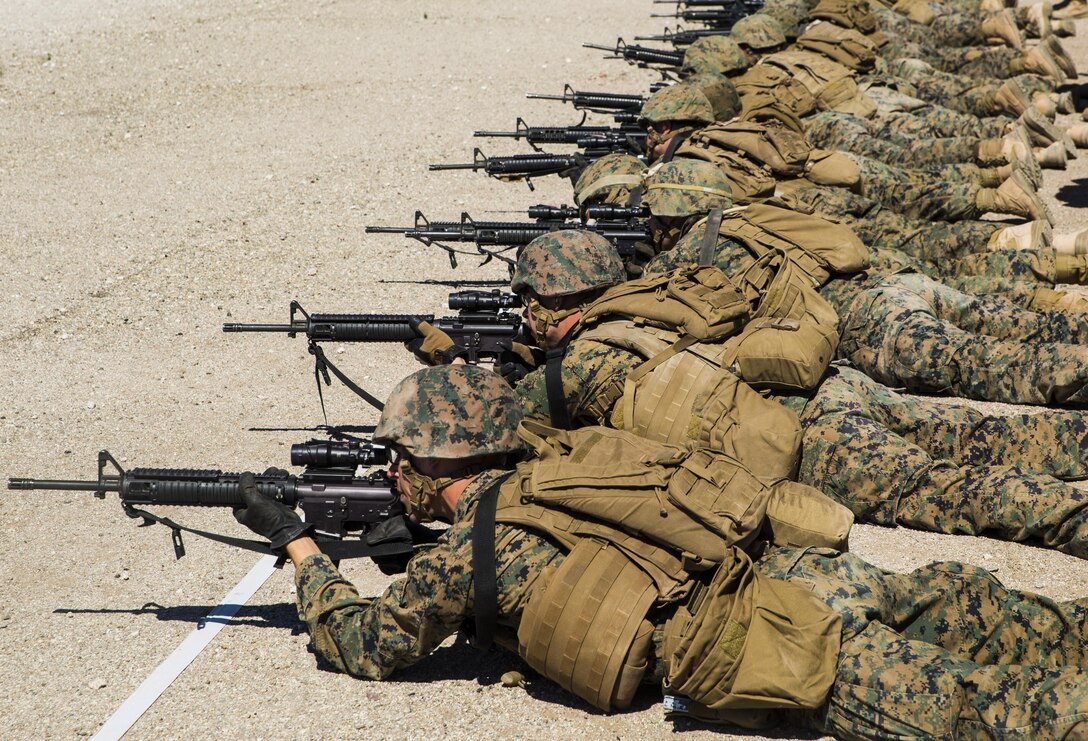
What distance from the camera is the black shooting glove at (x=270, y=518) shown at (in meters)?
4.73

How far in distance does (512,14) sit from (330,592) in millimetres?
14512

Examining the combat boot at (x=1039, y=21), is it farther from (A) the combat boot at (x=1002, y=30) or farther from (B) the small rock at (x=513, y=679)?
(B) the small rock at (x=513, y=679)

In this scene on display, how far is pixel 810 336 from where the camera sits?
5.76m

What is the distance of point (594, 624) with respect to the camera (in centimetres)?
399

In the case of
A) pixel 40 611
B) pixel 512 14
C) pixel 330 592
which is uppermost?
pixel 512 14

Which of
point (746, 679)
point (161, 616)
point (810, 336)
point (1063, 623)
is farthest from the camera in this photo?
point (810, 336)

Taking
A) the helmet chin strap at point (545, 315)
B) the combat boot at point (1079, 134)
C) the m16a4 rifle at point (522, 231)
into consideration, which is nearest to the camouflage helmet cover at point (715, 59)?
the combat boot at point (1079, 134)

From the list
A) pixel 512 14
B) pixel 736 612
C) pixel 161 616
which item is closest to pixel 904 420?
pixel 736 612

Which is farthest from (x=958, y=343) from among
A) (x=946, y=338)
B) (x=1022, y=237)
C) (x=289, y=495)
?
(x=289, y=495)

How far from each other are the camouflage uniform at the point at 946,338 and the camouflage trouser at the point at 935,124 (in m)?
4.62

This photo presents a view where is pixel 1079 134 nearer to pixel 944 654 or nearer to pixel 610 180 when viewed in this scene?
pixel 610 180

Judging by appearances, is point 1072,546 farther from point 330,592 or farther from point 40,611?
point 40,611

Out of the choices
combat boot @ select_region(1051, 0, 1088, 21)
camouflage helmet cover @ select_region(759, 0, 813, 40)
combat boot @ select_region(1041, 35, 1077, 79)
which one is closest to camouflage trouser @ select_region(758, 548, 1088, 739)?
camouflage helmet cover @ select_region(759, 0, 813, 40)

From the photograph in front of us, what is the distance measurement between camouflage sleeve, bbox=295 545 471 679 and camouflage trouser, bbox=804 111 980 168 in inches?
292
